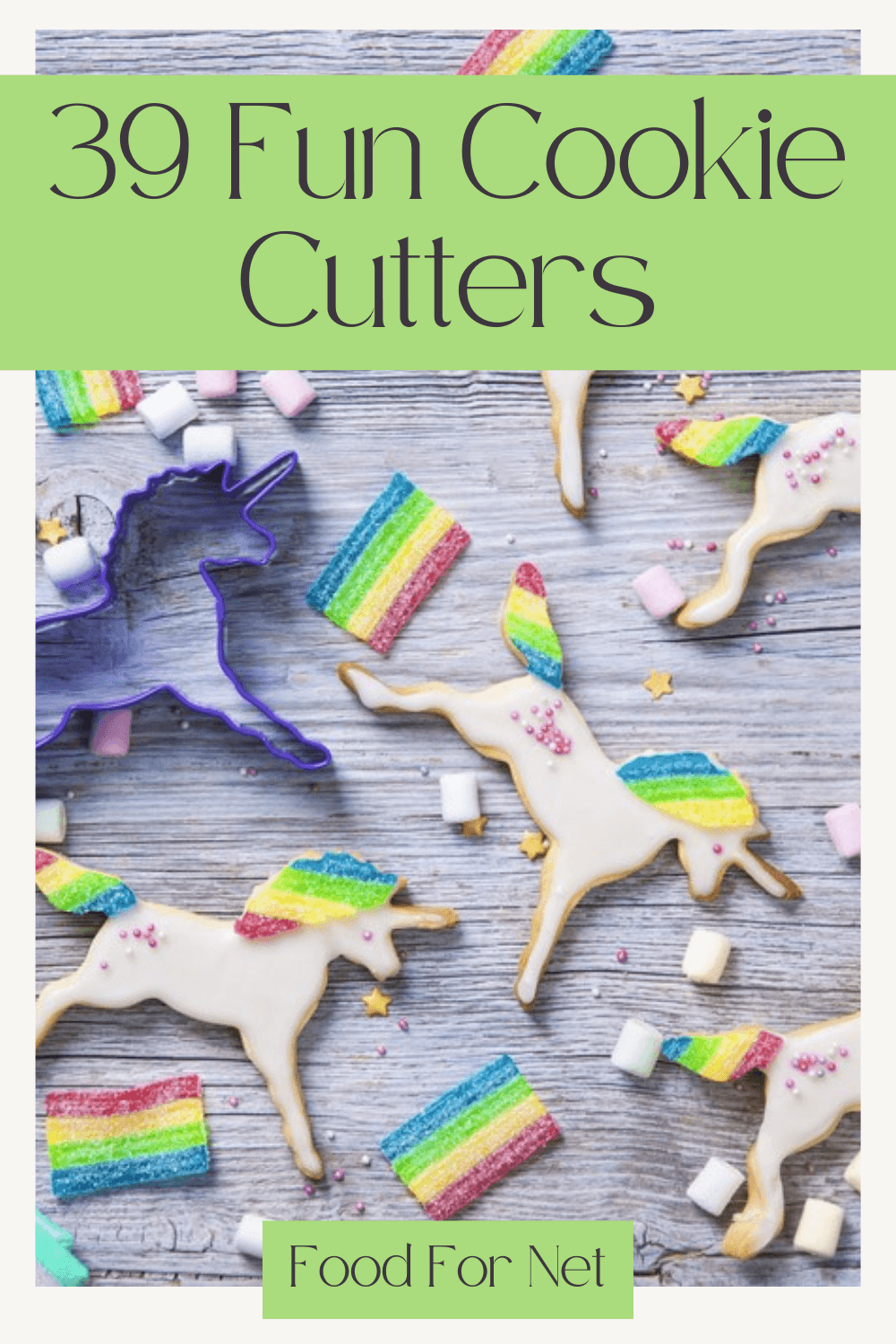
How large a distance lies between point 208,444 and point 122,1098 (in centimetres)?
94

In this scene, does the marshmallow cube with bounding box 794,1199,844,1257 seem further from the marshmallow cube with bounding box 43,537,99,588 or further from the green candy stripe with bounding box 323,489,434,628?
the marshmallow cube with bounding box 43,537,99,588

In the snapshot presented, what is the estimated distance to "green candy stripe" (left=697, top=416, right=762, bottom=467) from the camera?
66.5 inches

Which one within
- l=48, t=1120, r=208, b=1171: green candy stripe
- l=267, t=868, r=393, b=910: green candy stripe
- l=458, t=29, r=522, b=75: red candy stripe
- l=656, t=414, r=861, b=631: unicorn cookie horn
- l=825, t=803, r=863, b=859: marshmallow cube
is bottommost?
l=48, t=1120, r=208, b=1171: green candy stripe

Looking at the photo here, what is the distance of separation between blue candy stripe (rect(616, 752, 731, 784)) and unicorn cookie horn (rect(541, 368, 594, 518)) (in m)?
0.37

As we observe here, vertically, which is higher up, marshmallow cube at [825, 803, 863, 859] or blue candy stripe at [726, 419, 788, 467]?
blue candy stripe at [726, 419, 788, 467]

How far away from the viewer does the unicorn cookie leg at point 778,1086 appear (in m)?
1.66

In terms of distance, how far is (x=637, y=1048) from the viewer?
5.46 ft

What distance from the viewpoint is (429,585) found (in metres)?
1.71

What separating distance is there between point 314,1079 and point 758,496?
1051 millimetres

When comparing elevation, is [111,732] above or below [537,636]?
below

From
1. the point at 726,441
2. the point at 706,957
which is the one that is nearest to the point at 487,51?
the point at 726,441

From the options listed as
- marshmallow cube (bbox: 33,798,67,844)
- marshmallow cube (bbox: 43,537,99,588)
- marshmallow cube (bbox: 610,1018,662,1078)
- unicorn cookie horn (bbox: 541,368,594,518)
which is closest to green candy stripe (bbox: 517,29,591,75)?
unicorn cookie horn (bbox: 541,368,594,518)

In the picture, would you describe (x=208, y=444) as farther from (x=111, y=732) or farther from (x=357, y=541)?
(x=111, y=732)
